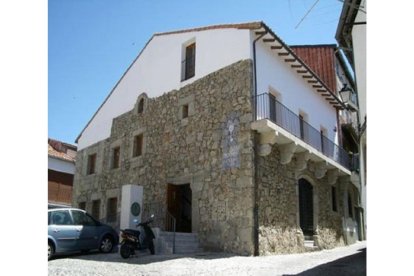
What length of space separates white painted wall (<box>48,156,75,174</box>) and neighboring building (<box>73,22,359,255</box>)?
4.97 metres

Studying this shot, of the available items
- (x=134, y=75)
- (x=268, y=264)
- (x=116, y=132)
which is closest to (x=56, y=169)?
(x=116, y=132)

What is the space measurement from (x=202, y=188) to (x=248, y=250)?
1.94 metres

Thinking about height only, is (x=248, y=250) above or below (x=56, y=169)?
below

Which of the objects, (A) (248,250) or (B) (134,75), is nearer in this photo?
(A) (248,250)

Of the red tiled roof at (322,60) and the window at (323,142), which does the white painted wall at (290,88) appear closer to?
the window at (323,142)

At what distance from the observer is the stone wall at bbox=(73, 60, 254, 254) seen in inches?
321

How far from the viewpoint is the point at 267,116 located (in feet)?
28.9

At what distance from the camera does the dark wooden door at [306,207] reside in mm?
10148

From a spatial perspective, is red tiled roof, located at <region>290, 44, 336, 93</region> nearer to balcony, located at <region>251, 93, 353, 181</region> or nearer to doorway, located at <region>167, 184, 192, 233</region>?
balcony, located at <region>251, 93, 353, 181</region>

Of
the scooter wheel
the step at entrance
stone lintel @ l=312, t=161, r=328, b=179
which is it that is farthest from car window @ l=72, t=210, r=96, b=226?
stone lintel @ l=312, t=161, r=328, b=179

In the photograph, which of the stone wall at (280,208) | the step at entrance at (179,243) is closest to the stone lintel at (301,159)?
the stone wall at (280,208)

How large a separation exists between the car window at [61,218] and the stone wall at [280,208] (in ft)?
Answer: 13.0
